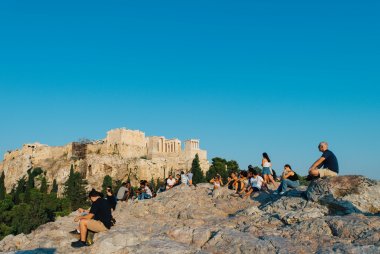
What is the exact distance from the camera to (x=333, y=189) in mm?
13445

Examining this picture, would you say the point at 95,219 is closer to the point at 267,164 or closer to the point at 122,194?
the point at 267,164

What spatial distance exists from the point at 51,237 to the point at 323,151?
10549mm

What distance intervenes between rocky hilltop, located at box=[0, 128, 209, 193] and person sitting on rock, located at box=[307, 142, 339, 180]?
95867mm

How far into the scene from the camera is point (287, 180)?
17.3 m

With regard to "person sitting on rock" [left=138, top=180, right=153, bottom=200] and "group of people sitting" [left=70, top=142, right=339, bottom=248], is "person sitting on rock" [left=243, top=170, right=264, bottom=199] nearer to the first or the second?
"group of people sitting" [left=70, top=142, right=339, bottom=248]

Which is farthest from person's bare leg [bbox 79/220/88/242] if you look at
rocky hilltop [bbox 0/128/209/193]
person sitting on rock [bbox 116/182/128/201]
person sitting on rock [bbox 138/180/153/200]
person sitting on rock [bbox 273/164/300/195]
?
rocky hilltop [bbox 0/128/209/193]

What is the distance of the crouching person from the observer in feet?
37.7

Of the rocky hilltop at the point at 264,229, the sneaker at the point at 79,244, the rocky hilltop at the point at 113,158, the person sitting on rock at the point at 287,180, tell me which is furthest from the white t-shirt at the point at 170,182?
the rocky hilltop at the point at 113,158

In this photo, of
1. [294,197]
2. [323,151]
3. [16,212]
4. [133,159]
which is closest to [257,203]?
[294,197]

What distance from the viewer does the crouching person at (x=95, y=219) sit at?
11500mm

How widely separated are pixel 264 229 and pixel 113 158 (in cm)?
10528

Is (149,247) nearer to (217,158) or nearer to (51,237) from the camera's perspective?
(51,237)

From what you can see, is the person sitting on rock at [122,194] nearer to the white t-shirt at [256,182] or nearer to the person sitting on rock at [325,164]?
the white t-shirt at [256,182]

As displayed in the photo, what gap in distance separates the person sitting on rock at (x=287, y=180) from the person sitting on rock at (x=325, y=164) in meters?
2.75
